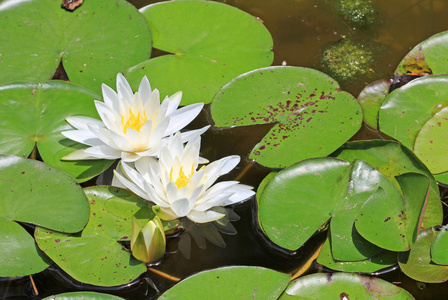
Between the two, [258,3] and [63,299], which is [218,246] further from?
[258,3]

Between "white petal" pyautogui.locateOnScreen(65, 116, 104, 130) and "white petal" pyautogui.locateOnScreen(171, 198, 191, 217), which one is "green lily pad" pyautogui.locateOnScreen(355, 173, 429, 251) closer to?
"white petal" pyautogui.locateOnScreen(171, 198, 191, 217)

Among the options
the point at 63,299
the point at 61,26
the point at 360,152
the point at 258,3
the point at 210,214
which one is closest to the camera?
the point at 63,299

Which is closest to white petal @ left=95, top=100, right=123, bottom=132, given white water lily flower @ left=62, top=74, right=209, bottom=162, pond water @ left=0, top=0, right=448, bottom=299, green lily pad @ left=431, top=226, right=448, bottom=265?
white water lily flower @ left=62, top=74, right=209, bottom=162

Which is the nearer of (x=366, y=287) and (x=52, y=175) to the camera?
(x=366, y=287)

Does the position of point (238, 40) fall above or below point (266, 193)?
above

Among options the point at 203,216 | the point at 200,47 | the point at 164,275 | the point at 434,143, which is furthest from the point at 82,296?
the point at 434,143

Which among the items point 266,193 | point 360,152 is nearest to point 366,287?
point 266,193

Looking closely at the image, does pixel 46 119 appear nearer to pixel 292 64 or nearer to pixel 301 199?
pixel 301 199
